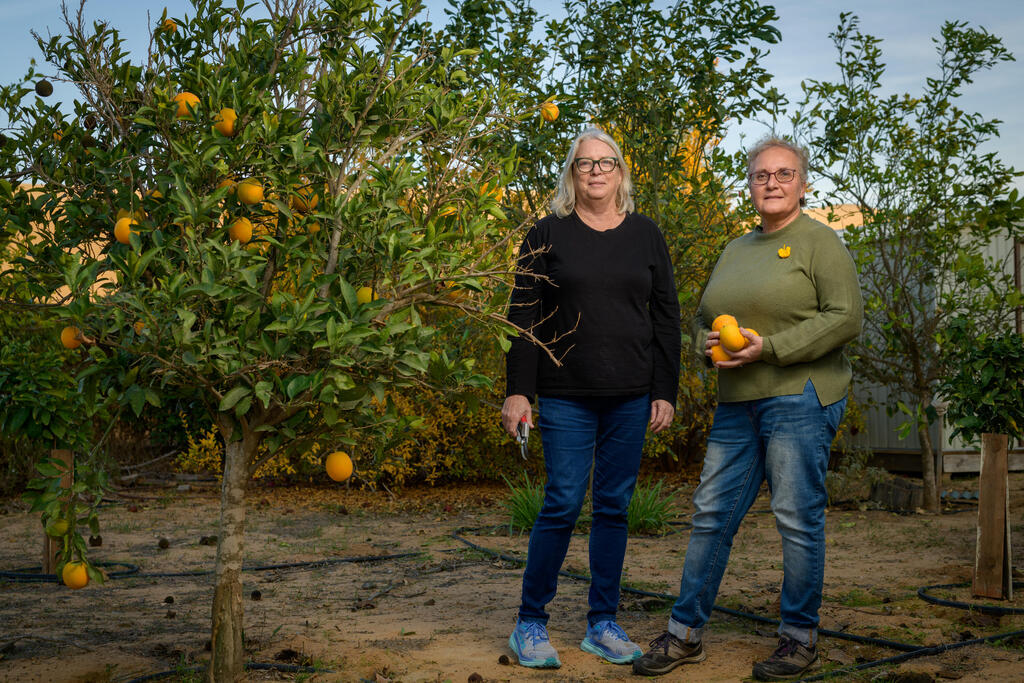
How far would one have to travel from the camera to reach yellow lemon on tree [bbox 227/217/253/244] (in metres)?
2.89

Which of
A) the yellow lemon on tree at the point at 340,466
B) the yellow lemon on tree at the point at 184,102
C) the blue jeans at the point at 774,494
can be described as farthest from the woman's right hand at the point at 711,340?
the yellow lemon on tree at the point at 184,102

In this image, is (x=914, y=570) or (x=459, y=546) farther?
(x=459, y=546)

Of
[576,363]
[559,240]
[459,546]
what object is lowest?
[459,546]

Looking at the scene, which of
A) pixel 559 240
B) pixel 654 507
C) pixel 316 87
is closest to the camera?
pixel 316 87

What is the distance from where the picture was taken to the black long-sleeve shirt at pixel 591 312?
3322 millimetres

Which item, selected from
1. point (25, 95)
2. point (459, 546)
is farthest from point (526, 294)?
point (459, 546)

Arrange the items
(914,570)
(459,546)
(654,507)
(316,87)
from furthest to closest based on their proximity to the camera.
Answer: (654,507)
(459,546)
(914,570)
(316,87)

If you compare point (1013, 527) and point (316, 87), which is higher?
point (316, 87)

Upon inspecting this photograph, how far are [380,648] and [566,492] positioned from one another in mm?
1037

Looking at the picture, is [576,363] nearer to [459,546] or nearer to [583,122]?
[459,546]

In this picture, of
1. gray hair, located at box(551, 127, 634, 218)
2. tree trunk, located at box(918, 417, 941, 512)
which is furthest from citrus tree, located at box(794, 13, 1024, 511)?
gray hair, located at box(551, 127, 634, 218)

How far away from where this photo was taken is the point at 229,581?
3.06m

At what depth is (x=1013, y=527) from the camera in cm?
633

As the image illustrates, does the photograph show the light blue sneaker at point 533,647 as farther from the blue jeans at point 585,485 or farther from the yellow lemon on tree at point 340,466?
the yellow lemon on tree at point 340,466
